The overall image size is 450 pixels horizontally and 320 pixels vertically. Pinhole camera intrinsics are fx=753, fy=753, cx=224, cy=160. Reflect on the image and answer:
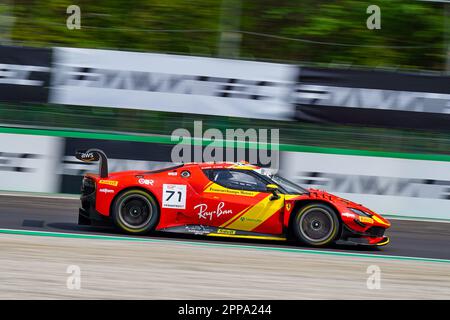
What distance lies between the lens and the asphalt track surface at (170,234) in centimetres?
949

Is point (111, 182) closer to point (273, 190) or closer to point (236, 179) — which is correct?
point (236, 179)

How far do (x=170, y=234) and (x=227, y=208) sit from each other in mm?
1011

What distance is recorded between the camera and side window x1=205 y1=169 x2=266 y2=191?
917 cm

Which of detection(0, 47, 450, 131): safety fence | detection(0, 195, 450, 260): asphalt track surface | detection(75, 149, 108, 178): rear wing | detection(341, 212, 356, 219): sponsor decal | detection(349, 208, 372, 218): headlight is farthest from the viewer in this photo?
detection(0, 47, 450, 131): safety fence

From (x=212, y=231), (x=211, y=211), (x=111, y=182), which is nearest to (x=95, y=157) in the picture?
(x=111, y=182)

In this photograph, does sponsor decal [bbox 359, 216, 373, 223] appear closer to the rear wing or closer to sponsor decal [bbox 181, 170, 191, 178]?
sponsor decal [bbox 181, 170, 191, 178]

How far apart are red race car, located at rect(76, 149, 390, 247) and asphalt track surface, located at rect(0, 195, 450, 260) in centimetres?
21

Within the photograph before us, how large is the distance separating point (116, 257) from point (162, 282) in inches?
48.7

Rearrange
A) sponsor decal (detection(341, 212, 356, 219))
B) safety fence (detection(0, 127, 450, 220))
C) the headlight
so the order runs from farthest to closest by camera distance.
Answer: safety fence (detection(0, 127, 450, 220)) < the headlight < sponsor decal (detection(341, 212, 356, 219))

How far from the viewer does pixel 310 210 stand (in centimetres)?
909

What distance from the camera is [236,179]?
363 inches

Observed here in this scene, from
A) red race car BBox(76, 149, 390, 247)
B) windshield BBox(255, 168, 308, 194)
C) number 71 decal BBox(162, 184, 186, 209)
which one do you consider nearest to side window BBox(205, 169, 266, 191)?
red race car BBox(76, 149, 390, 247)

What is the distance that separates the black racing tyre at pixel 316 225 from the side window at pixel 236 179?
23.1 inches
